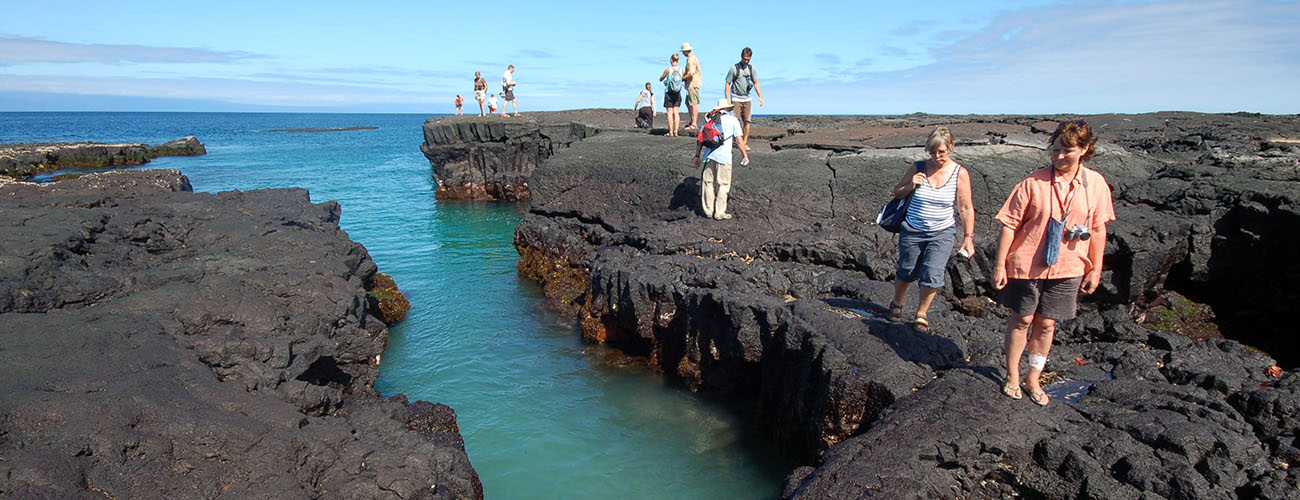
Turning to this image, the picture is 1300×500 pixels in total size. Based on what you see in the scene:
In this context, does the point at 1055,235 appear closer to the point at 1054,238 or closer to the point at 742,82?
the point at 1054,238

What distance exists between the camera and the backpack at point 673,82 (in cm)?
1346

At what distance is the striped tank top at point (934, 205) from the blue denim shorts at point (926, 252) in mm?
62

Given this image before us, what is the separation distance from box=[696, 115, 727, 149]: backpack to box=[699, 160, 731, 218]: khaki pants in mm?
248

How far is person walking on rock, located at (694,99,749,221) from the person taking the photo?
31.3ft

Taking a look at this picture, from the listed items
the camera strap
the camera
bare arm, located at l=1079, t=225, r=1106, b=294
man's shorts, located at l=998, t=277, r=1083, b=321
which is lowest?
man's shorts, located at l=998, t=277, r=1083, b=321

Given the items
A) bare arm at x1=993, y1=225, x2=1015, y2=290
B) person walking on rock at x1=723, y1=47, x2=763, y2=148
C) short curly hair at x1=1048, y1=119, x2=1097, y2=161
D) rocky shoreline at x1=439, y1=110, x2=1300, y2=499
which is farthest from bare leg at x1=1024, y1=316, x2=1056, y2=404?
person walking on rock at x1=723, y1=47, x2=763, y2=148

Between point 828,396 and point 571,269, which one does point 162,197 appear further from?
point 828,396

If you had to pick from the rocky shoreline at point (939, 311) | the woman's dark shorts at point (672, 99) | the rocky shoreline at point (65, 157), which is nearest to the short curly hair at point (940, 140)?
the rocky shoreline at point (939, 311)

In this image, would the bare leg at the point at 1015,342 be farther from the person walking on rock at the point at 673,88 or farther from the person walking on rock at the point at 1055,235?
the person walking on rock at the point at 673,88

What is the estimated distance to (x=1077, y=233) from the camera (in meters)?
4.39

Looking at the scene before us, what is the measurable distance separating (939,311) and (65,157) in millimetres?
44635

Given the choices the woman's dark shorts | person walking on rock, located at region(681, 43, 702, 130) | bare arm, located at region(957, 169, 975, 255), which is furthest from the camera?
the woman's dark shorts

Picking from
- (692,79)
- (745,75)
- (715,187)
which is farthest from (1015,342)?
(692,79)

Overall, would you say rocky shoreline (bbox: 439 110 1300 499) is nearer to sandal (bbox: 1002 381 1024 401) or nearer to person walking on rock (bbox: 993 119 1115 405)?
sandal (bbox: 1002 381 1024 401)
